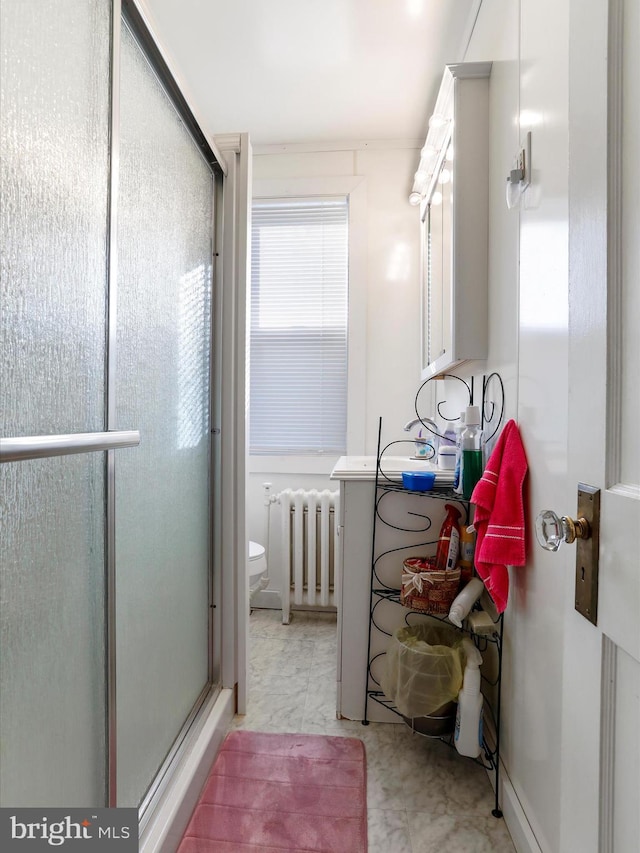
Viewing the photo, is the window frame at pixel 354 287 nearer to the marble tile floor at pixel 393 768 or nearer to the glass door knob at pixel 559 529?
the marble tile floor at pixel 393 768

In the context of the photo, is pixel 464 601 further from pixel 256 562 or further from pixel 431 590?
pixel 256 562

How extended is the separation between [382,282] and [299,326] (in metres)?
0.52

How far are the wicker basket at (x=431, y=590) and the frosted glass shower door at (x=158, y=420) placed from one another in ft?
2.15

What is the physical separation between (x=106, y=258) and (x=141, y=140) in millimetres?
358

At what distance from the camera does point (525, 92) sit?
1.14 m

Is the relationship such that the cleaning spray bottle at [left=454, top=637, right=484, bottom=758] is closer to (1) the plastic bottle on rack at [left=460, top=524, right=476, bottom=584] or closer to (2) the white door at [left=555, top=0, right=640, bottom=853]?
(1) the plastic bottle on rack at [left=460, top=524, right=476, bottom=584]

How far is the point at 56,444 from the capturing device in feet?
2.02

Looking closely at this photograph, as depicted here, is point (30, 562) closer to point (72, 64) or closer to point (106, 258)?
point (106, 258)

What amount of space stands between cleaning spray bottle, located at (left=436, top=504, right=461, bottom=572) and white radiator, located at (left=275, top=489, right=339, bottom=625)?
958 mm

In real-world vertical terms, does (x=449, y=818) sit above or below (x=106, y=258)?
below

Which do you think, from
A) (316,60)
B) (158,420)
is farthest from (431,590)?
(316,60)

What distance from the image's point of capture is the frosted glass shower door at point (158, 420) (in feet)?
3.15

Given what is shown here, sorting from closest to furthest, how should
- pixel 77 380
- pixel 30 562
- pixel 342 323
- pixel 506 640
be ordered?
pixel 30 562, pixel 77 380, pixel 506 640, pixel 342 323

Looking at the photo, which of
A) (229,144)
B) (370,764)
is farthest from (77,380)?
(370,764)
